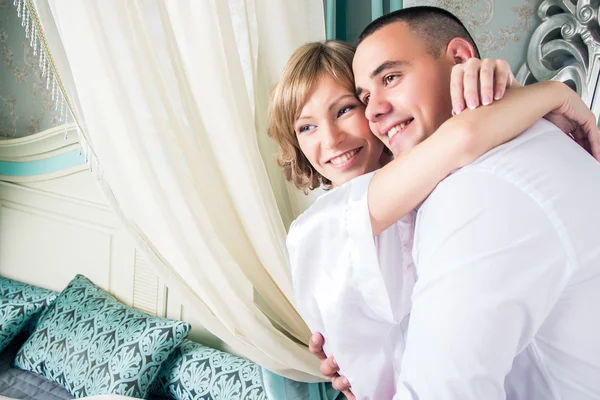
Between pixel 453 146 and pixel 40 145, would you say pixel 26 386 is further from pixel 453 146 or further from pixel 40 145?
pixel 453 146

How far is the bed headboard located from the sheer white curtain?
0.50 metres

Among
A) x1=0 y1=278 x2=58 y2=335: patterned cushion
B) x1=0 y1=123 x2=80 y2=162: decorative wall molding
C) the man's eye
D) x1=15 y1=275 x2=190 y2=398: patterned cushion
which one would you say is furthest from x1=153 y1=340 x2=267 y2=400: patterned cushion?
the man's eye

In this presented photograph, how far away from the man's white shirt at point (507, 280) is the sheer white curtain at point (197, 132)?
679 mm

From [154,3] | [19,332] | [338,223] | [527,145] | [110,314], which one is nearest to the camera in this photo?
[527,145]

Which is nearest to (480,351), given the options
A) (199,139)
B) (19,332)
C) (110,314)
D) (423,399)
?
(423,399)

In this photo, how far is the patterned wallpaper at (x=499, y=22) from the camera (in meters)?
1.27

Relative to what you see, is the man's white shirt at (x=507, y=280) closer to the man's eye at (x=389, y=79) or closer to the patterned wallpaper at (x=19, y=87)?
the man's eye at (x=389, y=79)

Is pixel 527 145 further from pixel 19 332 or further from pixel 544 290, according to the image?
pixel 19 332

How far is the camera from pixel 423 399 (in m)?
0.56

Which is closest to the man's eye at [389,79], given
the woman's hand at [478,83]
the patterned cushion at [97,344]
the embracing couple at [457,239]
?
the embracing couple at [457,239]

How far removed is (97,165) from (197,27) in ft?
1.21

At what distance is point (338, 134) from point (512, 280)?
0.62 m

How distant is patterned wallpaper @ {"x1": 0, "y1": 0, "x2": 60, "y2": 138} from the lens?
111 inches

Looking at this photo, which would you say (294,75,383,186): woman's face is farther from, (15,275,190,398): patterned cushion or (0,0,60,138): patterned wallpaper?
(0,0,60,138): patterned wallpaper
